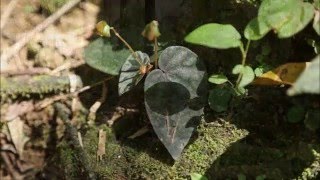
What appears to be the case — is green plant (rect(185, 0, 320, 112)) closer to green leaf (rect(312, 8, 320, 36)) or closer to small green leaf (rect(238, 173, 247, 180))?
green leaf (rect(312, 8, 320, 36))

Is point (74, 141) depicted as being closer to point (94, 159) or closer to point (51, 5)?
point (94, 159)

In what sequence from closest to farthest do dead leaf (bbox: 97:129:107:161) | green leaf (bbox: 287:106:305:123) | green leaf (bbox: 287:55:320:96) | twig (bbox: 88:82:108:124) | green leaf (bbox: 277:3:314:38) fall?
green leaf (bbox: 287:55:320:96) → green leaf (bbox: 277:3:314:38) → green leaf (bbox: 287:106:305:123) → dead leaf (bbox: 97:129:107:161) → twig (bbox: 88:82:108:124)

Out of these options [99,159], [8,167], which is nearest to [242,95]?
[99,159]

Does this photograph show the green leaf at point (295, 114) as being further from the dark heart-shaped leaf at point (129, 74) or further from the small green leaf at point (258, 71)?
the dark heart-shaped leaf at point (129, 74)

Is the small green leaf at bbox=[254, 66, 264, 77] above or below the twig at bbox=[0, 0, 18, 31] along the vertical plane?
below

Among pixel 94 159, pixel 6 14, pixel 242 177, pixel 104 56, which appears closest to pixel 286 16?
pixel 242 177

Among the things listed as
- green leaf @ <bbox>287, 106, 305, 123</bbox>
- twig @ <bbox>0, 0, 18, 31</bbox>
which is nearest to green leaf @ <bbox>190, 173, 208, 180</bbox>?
green leaf @ <bbox>287, 106, 305, 123</bbox>
